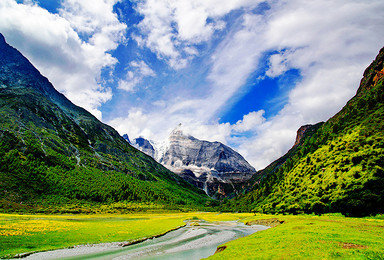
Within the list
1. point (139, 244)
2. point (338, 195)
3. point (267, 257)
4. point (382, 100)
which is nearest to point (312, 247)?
point (267, 257)

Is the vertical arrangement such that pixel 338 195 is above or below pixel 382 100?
below

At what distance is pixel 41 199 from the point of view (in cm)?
12162

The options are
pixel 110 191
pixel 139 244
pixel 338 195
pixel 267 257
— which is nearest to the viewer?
pixel 267 257

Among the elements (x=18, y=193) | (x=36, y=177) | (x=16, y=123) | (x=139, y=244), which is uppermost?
(x=16, y=123)

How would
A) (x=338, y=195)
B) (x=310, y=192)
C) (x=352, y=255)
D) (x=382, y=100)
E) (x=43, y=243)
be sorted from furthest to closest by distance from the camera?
(x=382, y=100)
(x=310, y=192)
(x=338, y=195)
(x=43, y=243)
(x=352, y=255)

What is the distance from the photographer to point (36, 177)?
452 feet

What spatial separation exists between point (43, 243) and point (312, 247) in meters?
41.0

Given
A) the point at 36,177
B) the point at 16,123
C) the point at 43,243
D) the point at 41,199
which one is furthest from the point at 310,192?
the point at 16,123

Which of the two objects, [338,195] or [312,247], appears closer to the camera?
[312,247]

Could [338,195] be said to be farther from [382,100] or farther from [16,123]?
[16,123]

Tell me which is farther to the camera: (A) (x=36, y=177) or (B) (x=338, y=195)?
(A) (x=36, y=177)

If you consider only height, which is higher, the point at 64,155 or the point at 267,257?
the point at 64,155

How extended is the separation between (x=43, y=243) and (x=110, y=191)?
15279 centimetres

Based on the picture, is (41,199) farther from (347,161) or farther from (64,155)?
(347,161)
